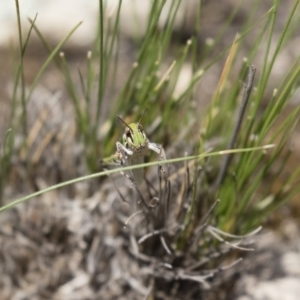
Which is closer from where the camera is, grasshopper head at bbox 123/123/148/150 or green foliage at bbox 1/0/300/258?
grasshopper head at bbox 123/123/148/150

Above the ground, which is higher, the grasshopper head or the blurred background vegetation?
the grasshopper head

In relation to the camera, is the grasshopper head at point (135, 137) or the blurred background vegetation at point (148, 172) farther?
the blurred background vegetation at point (148, 172)

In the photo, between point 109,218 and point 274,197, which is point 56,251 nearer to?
point 109,218

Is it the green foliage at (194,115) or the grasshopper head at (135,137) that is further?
the green foliage at (194,115)

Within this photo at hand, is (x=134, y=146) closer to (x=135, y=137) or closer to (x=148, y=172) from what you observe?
(x=135, y=137)

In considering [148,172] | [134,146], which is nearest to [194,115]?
[148,172]

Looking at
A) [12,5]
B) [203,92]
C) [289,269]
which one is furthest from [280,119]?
[12,5]

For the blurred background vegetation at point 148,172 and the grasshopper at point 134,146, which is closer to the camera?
the grasshopper at point 134,146

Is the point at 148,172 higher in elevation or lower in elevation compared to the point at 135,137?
lower

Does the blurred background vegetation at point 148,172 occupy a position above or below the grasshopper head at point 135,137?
below

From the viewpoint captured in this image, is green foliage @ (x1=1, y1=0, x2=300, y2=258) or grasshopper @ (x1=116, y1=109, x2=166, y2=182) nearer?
grasshopper @ (x1=116, y1=109, x2=166, y2=182)

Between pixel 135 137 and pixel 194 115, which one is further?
pixel 194 115
